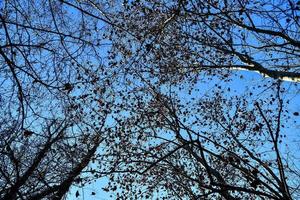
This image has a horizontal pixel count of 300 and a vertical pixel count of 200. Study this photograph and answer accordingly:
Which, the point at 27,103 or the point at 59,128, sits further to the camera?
the point at 59,128

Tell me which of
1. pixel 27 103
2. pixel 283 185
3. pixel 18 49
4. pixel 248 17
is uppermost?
pixel 248 17

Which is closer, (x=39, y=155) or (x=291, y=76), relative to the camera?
(x=291, y=76)

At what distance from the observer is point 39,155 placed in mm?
6520

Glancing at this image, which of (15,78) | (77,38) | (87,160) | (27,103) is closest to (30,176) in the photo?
(87,160)

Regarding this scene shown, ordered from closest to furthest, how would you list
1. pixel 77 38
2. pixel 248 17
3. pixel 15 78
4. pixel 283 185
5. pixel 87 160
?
pixel 283 185 < pixel 15 78 < pixel 77 38 < pixel 248 17 < pixel 87 160

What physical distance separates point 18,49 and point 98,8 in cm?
156

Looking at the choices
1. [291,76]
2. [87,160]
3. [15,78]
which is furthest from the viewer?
[87,160]

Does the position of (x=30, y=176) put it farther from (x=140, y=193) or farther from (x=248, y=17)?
(x=248, y=17)

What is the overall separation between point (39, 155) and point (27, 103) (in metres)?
1.90

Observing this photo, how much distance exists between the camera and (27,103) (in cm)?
496

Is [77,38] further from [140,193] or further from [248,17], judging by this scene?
[140,193]

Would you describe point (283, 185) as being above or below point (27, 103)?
below

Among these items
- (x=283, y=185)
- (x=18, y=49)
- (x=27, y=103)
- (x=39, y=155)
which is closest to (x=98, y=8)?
(x=18, y=49)

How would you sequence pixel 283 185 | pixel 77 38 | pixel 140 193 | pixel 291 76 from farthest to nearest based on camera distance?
1. pixel 140 193
2. pixel 291 76
3. pixel 77 38
4. pixel 283 185
